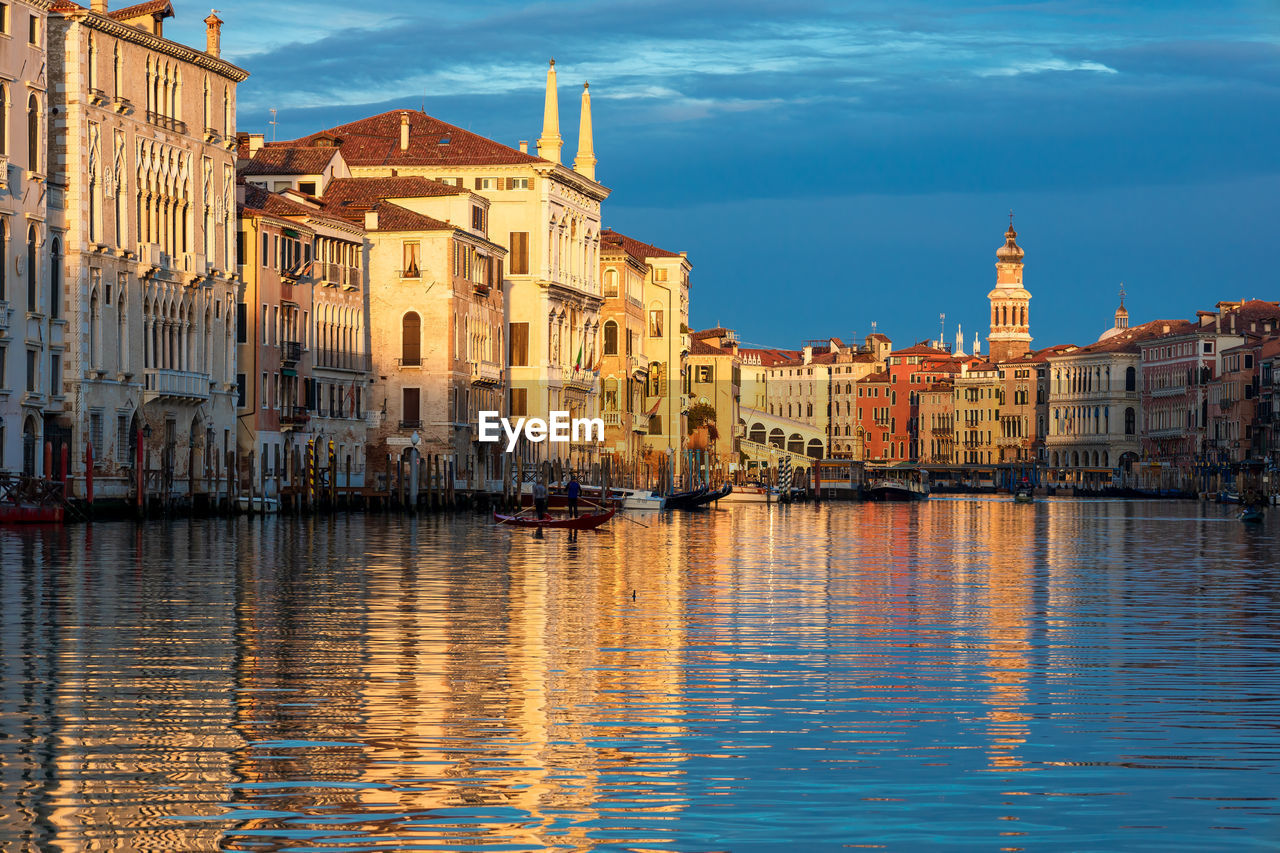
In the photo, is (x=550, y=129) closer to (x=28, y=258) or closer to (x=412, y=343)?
(x=412, y=343)

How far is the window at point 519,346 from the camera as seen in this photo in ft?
281

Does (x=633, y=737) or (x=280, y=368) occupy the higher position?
(x=280, y=368)

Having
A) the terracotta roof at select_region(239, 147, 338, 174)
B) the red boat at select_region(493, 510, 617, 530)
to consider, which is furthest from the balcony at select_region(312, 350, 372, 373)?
the red boat at select_region(493, 510, 617, 530)

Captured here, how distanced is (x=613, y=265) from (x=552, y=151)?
13218mm

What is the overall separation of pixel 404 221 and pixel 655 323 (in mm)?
42034

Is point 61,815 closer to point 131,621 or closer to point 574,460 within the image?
point 131,621

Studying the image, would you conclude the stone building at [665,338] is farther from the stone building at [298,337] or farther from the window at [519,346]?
the stone building at [298,337]

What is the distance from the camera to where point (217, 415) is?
5869 cm

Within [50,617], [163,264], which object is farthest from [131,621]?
[163,264]

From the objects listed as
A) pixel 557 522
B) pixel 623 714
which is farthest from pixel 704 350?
pixel 623 714

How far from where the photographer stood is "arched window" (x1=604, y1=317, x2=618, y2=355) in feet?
331

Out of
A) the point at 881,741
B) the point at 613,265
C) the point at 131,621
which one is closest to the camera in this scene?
the point at 881,741

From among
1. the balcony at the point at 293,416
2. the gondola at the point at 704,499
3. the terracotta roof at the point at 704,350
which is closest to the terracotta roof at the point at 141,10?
the balcony at the point at 293,416

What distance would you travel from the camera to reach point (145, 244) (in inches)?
2149
